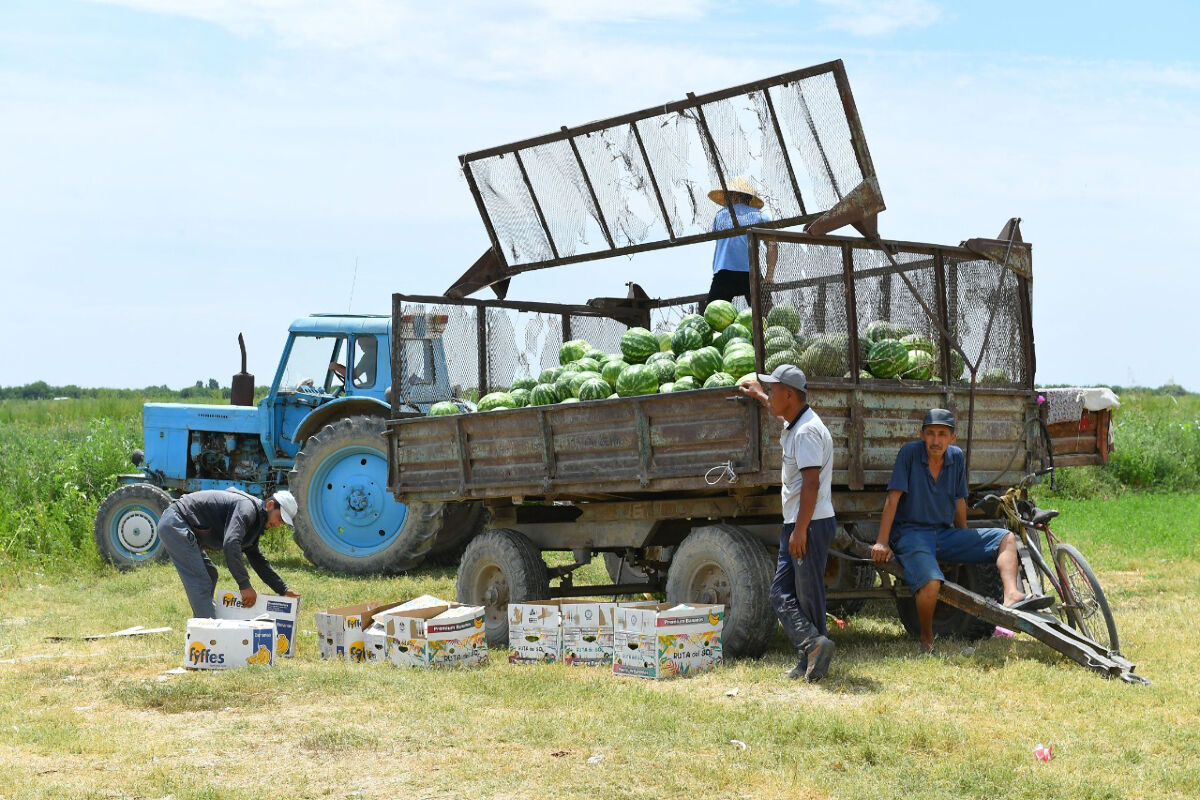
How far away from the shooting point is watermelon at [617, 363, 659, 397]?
9.00 meters

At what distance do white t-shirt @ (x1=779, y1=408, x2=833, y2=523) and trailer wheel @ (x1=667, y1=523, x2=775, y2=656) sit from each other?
23.6 inches

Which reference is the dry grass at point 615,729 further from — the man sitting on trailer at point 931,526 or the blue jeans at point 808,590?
the man sitting on trailer at point 931,526

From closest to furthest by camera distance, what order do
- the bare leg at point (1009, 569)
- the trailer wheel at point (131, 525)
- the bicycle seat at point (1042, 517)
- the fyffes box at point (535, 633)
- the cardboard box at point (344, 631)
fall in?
the bare leg at point (1009, 569) < the bicycle seat at point (1042, 517) < the fyffes box at point (535, 633) < the cardboard box at point (344, 631) < the trailer wheel at point (131, 525)

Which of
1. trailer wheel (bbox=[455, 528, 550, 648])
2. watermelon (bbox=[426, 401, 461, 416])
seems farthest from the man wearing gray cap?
watermelon (bbox=[426, 401, 461, 416])

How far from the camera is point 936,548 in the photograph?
323 inches

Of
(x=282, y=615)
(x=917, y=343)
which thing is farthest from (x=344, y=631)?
(x=917, y=343)

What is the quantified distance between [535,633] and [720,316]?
262cm

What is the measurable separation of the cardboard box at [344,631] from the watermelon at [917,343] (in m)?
3.98

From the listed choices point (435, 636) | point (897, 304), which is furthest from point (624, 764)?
point (897, 304)

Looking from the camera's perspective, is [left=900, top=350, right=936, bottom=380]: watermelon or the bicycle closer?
the bicycle

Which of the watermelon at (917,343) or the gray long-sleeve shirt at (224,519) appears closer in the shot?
the watermelon at (917,343)

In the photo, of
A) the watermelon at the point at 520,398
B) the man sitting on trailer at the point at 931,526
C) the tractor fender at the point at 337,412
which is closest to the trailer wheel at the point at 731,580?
the man sitting on trailer at the point at 931,526

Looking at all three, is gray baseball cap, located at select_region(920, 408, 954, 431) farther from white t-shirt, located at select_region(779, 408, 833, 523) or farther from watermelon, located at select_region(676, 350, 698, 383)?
watermelon, located at select_region(676, 350, 698, 383)

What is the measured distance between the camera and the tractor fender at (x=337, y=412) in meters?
13.8
